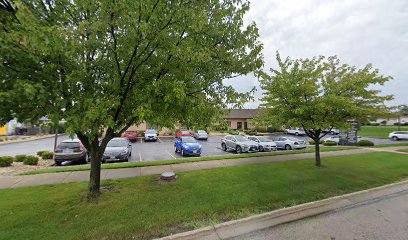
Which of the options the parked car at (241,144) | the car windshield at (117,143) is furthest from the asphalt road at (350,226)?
A: the parked car at (241,144)

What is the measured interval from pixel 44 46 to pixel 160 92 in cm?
203

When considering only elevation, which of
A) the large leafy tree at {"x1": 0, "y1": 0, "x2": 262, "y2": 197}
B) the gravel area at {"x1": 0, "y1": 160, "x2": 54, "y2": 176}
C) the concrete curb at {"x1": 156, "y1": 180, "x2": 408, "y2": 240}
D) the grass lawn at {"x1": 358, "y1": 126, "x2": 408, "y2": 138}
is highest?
the large leafy tree at {"x1": 0, "y1": 0, "x2": 262, "y2": 197}

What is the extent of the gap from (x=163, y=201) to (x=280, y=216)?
3011 mm

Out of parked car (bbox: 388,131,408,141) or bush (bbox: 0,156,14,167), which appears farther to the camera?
parked car (bbox: 388,131,408,141)

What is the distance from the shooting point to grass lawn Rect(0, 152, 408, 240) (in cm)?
424

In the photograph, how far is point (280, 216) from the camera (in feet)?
16.6

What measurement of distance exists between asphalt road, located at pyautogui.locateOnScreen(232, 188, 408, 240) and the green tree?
12.2ft

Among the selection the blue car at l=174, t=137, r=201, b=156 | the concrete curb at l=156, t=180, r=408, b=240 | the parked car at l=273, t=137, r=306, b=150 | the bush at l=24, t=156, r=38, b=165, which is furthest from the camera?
the parked car at l=273, t=137, r=306, b=150

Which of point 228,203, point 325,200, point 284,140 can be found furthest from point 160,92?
point 284,140

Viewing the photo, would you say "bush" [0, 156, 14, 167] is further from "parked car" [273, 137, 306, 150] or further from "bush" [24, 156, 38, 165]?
"parked car" [273, 137, 306, 150]

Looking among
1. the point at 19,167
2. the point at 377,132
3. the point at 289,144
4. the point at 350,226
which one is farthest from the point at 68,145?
the point at 377,132

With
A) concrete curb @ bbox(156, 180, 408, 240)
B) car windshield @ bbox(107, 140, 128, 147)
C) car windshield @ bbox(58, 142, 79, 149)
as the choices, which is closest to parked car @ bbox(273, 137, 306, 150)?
concrete curb @ bbox(156, 180, 408, 240)

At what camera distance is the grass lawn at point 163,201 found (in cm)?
424

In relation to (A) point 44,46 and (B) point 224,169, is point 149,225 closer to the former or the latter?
(A) point 44,46
